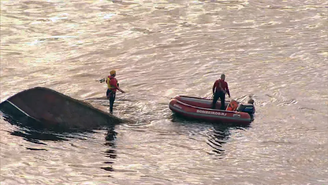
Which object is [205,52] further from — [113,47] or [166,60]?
[113,47]

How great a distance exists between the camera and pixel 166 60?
36.7 metres

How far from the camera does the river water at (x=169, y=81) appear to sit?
2062 cm

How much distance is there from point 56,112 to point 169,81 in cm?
951

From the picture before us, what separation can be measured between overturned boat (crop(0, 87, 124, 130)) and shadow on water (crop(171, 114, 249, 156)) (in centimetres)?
360

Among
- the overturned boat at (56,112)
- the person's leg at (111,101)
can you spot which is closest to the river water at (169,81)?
the person's leg at (111,101)

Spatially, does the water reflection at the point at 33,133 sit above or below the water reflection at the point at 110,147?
above

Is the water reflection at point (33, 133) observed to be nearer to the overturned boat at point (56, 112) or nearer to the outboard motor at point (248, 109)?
the overturned boat at point (56, 112)

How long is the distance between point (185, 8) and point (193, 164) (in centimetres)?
3202

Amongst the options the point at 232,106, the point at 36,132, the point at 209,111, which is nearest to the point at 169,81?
the point at 232,106

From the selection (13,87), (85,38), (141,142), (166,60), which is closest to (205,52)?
(166,60)

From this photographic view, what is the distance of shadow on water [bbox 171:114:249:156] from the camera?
22906mm

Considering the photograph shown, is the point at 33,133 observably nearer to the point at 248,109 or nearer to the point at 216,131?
the point at 216,131

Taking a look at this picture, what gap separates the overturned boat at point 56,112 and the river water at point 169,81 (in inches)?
28.9

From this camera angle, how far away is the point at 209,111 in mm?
25688
